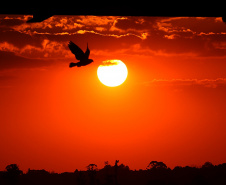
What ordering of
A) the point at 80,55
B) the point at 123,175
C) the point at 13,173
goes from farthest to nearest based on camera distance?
the point at 123,175, the point at 13,173, the point at 80,55

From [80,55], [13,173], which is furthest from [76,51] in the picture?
[13,173]

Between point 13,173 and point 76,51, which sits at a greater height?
point 13,173

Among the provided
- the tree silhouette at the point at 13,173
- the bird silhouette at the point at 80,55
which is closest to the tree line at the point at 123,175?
the tree silhouette at the point at 13,173

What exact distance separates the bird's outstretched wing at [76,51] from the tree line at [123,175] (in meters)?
73.4

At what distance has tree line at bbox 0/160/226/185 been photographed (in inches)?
3444

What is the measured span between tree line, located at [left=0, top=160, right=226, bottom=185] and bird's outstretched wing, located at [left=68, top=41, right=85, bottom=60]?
73.4m

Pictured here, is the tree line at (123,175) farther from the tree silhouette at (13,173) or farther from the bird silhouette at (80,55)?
the bird silhouette at (80,55)

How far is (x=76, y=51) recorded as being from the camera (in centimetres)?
817

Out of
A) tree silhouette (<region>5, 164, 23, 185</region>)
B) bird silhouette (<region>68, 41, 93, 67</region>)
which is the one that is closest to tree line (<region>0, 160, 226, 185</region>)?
tree silhouette (<region>5, 164, 23, 185</region>)

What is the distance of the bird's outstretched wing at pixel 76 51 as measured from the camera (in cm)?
802

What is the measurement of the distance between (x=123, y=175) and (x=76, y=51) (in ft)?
318

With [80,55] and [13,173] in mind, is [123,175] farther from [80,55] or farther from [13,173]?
[80,55]
